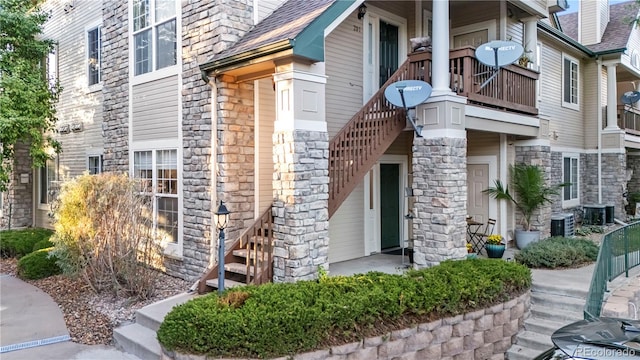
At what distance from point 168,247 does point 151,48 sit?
4.21m

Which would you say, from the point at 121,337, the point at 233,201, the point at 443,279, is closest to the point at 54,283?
the point at 121,337

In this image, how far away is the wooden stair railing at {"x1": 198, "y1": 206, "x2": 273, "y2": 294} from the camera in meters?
6.59

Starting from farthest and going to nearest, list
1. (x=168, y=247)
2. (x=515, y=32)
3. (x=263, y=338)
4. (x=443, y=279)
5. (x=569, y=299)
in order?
(x=515, y=32)
(x=168, y=247)
(x=569, y=299)
(x=443, y=279)
(x=263, y=338)

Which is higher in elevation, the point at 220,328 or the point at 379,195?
the point at 379,195

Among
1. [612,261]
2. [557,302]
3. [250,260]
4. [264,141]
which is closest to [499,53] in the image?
[612,261]

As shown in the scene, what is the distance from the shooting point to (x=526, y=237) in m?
10.5

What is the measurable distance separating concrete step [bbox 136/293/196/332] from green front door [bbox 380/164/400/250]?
16.2ft

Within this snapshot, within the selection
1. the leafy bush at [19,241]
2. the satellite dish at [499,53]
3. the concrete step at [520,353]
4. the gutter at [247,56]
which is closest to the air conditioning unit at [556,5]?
the satellite dish at [499,53]

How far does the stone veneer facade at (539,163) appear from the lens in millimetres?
10727

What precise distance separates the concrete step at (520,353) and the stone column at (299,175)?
2941 millimetres

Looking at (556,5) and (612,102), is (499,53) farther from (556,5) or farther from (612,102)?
(612,102)

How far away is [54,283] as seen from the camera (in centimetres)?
912

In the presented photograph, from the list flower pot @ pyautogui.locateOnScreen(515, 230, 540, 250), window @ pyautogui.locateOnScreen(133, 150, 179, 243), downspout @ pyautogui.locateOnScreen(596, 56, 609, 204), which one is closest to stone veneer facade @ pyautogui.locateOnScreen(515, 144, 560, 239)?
flower pot @ pyautogui.locateOnScreen(515, 230, 540, 250)

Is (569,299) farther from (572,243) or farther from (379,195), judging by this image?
(379,195)
